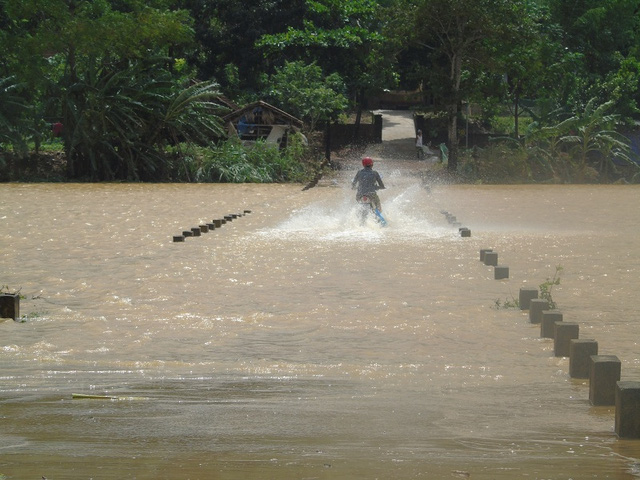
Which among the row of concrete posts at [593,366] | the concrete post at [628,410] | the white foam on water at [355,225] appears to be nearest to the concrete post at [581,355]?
the row of concrete posts at [593,366]

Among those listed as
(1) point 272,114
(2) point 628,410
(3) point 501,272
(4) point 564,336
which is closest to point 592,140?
(1) point 272,114

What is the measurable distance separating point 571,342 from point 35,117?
2896 centimetres

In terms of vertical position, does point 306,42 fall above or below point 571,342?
above

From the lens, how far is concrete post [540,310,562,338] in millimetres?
8656

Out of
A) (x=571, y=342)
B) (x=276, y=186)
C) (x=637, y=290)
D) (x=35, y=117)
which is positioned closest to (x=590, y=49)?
(x=276, y=186)

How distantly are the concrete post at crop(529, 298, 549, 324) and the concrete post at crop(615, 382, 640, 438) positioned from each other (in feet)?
11.2

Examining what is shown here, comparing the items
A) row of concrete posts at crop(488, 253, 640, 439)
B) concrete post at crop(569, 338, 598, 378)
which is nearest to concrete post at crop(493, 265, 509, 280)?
row of concrete posts at crop(488, 253, 640, 439)

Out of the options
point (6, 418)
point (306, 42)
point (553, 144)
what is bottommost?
point (6, 418)

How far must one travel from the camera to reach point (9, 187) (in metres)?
30.0

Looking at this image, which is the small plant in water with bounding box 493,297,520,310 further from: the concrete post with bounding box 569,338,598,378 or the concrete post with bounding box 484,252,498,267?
the concrete post with bounding box 569,338,598,378

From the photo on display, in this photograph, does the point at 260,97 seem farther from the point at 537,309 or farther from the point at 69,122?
the point at 537,309

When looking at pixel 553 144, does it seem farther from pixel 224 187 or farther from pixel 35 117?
pixel 35 117

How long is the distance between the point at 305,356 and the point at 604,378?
261cm

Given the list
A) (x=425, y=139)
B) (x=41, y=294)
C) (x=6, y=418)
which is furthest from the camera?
(x=425, y=139)
